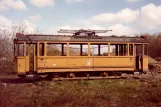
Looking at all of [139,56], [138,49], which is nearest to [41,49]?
[139,56]

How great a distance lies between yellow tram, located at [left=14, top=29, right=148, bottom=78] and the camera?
58.9 ft

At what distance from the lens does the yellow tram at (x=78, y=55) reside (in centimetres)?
1794

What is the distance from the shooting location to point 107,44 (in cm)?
1923

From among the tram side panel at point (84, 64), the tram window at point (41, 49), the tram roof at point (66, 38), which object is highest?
the tram roof at point (66, 38)

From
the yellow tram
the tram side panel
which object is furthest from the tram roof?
the tram side panel

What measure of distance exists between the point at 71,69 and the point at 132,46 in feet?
15.1

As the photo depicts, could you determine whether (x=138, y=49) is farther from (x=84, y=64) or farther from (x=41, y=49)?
(x=41, y=49)

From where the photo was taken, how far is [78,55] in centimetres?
1895

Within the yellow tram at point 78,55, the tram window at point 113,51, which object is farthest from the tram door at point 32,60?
the tram window at point 113,51

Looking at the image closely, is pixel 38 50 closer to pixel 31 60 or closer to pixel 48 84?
pixel 31 60

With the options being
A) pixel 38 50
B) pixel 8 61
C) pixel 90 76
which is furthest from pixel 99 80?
pixel 8 61

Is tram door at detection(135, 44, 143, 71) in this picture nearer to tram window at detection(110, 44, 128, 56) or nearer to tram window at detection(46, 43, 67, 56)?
tram window at detection(110, 44, 128, 56)

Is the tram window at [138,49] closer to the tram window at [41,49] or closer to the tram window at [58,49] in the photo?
the tram window at [58,49]

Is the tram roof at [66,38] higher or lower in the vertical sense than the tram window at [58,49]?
higher
